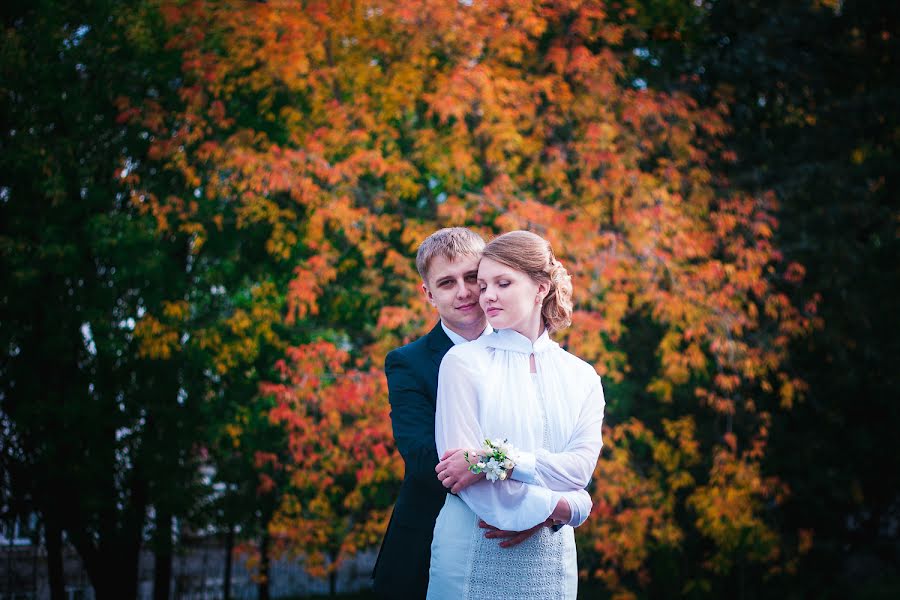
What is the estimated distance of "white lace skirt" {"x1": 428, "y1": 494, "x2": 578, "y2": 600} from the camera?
2.30 metres

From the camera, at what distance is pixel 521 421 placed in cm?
236

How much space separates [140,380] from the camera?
26.6 feet

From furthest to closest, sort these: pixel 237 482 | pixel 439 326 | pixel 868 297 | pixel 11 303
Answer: pixel 868 297 → pixel 237 482 → pixel 11 303 → pixel 439 326

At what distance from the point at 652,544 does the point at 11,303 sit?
21.5 ft

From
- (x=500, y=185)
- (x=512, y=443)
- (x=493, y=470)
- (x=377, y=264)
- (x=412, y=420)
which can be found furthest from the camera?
(x=377, y=264)

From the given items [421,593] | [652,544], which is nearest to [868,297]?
[652,544]

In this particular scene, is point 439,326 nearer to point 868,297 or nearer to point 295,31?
point 295,31

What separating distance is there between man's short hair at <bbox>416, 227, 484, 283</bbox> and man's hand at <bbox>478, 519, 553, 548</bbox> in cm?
95

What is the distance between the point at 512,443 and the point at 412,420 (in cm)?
50

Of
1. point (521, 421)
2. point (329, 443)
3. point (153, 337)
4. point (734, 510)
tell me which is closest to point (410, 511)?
point (521, 421)

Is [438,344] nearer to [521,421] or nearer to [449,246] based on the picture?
[449,246]

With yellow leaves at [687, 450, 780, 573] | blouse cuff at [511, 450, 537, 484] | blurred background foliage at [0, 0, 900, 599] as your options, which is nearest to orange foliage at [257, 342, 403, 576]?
blurred background foliage at [0, 0, 900, 599]

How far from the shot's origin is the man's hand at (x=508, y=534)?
2291 mm

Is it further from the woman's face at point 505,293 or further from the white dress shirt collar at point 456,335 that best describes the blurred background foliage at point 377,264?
the woman's face at point 505,293
